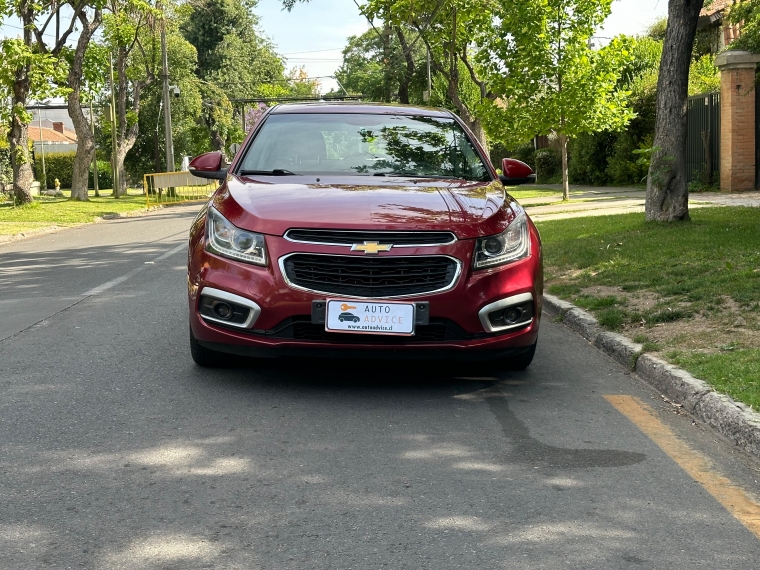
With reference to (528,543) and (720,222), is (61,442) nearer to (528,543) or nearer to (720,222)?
(528,543)

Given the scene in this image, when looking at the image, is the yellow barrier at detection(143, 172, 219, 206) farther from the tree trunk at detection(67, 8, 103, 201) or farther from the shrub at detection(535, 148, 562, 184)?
the shrub at detection(535, 148, 562, 184)

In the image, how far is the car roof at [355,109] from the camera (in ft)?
24.5

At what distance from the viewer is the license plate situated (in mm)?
5480

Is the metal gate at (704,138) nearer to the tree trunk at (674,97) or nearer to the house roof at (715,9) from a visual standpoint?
the house roof at (715,9)

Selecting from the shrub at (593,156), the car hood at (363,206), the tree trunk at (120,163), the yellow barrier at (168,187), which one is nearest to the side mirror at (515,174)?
the car hood at (363,206)

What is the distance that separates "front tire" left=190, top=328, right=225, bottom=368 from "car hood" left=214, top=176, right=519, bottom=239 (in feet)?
2.88

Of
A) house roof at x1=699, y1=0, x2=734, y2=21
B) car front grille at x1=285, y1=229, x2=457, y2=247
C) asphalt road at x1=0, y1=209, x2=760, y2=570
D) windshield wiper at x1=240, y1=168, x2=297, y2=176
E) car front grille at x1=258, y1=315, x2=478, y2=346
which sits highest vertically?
house roof at x1=699, y1=0, x2=734, y2=21

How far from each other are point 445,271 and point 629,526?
2190 millimetres

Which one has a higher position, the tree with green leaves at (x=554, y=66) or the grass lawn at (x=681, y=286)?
the tree with green leaves at (x=554, y=66)

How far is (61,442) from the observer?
4742 mm

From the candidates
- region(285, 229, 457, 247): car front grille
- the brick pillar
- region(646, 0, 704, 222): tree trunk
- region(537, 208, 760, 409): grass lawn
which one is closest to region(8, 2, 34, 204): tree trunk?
the brick pillar

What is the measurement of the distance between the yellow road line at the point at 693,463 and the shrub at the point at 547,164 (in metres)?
35.7

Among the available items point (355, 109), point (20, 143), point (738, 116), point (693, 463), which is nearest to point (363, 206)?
point (355, 109)

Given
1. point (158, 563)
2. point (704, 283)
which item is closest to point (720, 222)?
point (704, 283)
